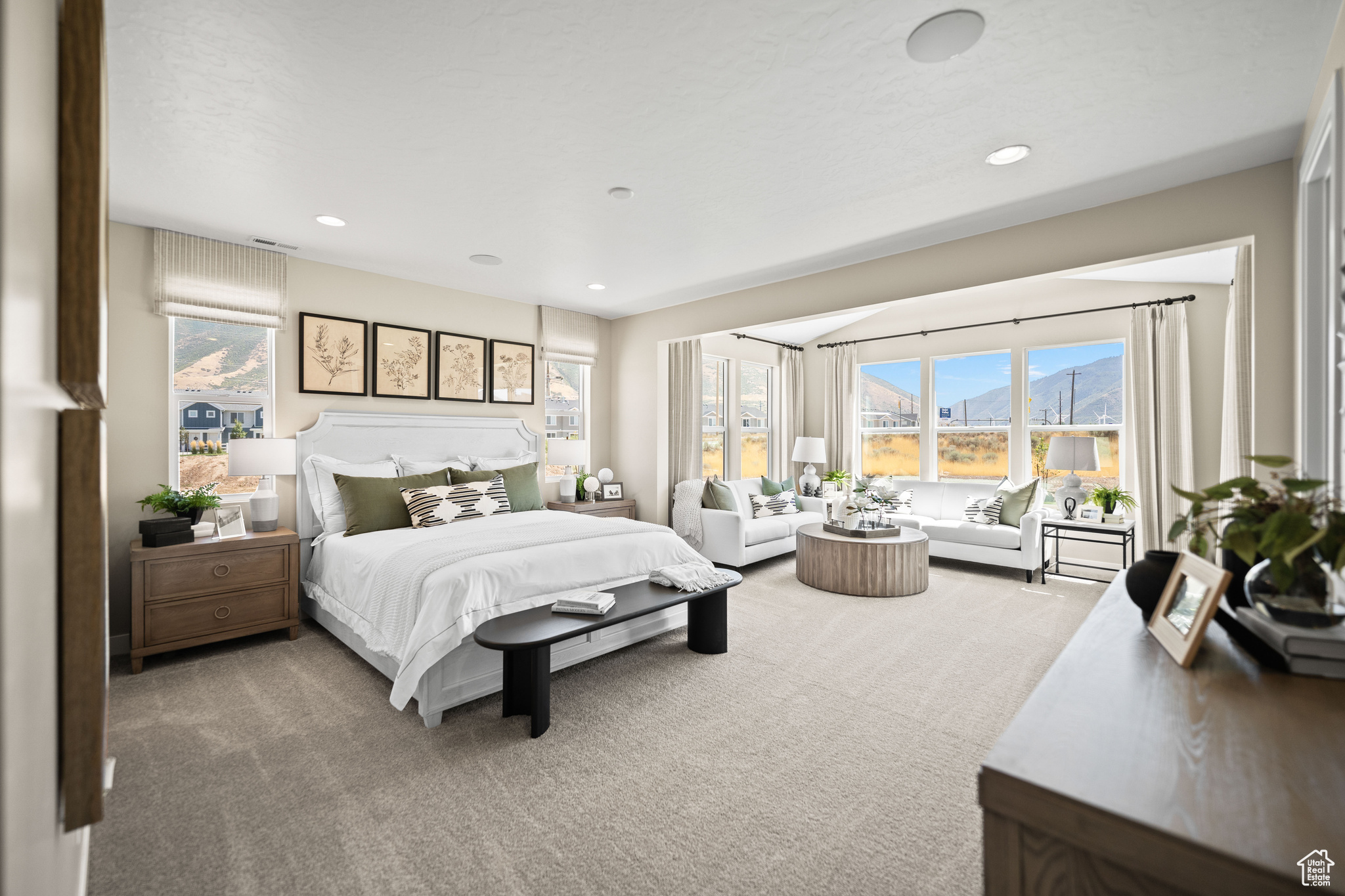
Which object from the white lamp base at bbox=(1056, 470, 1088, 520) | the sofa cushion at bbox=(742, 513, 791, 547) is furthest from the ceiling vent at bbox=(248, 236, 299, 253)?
the white lamp base at bbox=(1056, 470, 1088, 520)

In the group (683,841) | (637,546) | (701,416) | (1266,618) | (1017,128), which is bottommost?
(683,841)

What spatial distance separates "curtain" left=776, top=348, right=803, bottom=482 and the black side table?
2.92 meters

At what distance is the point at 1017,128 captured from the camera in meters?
2.48

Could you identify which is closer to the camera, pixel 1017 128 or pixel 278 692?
pixel 1017 128

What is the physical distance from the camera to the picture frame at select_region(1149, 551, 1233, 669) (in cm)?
121

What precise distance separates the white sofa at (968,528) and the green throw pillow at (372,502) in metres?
4.39

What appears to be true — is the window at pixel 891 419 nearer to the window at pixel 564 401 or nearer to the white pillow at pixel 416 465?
the window at pixel 564 401

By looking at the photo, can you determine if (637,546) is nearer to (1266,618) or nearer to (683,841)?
(683,841)

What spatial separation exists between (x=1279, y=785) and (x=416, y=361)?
5011 millimetres

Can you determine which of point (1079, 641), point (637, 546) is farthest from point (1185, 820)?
point (637, 546)

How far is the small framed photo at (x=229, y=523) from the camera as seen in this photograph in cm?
350

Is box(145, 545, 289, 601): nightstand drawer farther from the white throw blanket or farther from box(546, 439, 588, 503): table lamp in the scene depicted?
the white throw blanket

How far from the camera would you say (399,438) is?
460cm

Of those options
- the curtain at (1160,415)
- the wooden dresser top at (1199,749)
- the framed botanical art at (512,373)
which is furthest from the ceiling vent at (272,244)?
the curtain at (1160,415)
